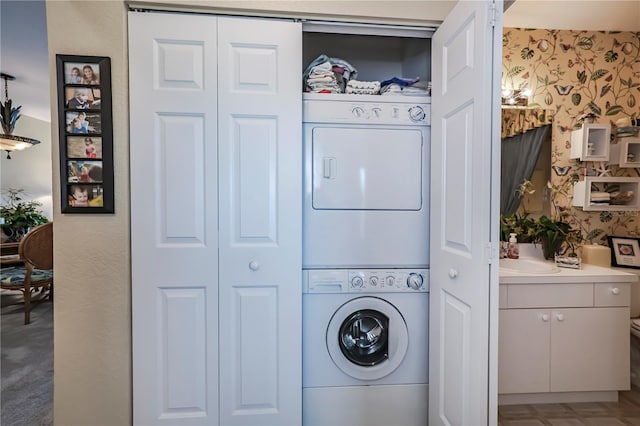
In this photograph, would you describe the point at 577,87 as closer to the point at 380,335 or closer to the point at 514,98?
the point at 514,98

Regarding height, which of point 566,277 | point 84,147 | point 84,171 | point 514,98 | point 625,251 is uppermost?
point 514,98

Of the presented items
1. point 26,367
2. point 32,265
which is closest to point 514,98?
point 26,367

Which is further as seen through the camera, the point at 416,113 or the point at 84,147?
the point at 416,113

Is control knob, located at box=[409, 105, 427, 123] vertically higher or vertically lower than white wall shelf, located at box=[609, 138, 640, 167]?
higher

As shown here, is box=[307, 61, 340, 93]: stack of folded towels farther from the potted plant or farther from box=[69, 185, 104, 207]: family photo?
the potted plant

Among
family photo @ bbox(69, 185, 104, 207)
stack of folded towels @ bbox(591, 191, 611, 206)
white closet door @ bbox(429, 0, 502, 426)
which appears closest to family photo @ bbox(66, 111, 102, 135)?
family photo @ bbox(69, 185, 104, 207)

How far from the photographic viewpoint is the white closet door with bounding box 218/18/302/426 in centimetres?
152

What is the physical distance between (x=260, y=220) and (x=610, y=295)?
211 cm

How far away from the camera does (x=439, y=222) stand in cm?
151

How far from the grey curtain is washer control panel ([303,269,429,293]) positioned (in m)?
1.14

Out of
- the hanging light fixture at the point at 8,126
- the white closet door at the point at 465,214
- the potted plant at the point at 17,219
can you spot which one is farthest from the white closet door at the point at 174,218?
the potted plant at the point at 17,219

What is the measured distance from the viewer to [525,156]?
2330 millimetres

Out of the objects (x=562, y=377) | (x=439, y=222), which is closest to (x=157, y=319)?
(x=439, y=222)

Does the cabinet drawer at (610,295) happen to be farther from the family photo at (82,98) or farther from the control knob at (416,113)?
the family photo at (82,98)
